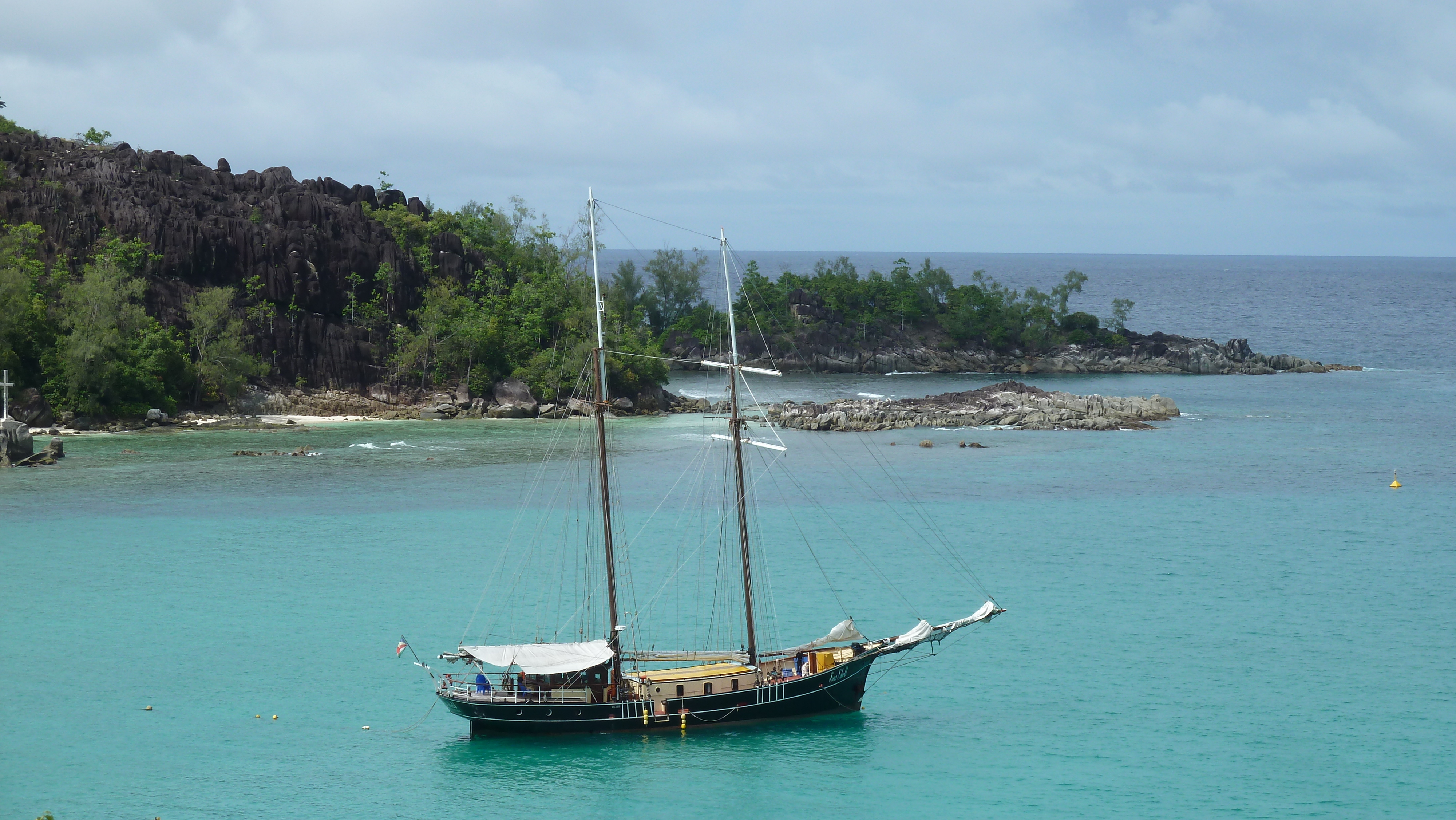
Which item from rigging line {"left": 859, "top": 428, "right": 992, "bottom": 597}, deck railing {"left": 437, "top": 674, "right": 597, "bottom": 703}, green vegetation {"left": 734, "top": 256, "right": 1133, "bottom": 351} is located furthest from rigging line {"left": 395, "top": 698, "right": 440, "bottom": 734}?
green vegetation {"left": 734, "top": 256, "right": 1133, "bottom": 351}

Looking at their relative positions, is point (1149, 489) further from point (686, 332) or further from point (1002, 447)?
point (686, 332)

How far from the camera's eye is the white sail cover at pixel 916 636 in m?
33.8

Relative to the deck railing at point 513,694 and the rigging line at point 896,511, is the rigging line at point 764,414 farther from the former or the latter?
the deck railing at point 513,694

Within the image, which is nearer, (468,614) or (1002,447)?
(468,614)

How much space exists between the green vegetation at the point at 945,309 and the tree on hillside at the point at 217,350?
199 feet

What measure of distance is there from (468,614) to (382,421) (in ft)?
184

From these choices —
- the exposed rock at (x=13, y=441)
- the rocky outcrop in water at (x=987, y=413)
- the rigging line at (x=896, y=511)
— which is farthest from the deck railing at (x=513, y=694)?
the rocky outcrop in water at (x=987, y=413)

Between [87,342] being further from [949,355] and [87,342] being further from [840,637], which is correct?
[949,355]

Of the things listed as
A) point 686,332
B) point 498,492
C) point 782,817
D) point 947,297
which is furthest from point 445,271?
point 782,817

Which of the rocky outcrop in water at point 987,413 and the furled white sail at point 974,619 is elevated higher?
the rocky outcrop in water at point 987,413

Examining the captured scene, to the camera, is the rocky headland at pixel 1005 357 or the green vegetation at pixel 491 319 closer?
the green vegetation at pixel 491 319

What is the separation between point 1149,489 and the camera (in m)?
69.6

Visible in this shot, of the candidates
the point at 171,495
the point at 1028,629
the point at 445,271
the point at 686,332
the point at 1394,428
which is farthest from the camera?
the point at 686,332

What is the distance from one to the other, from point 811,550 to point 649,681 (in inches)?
906
